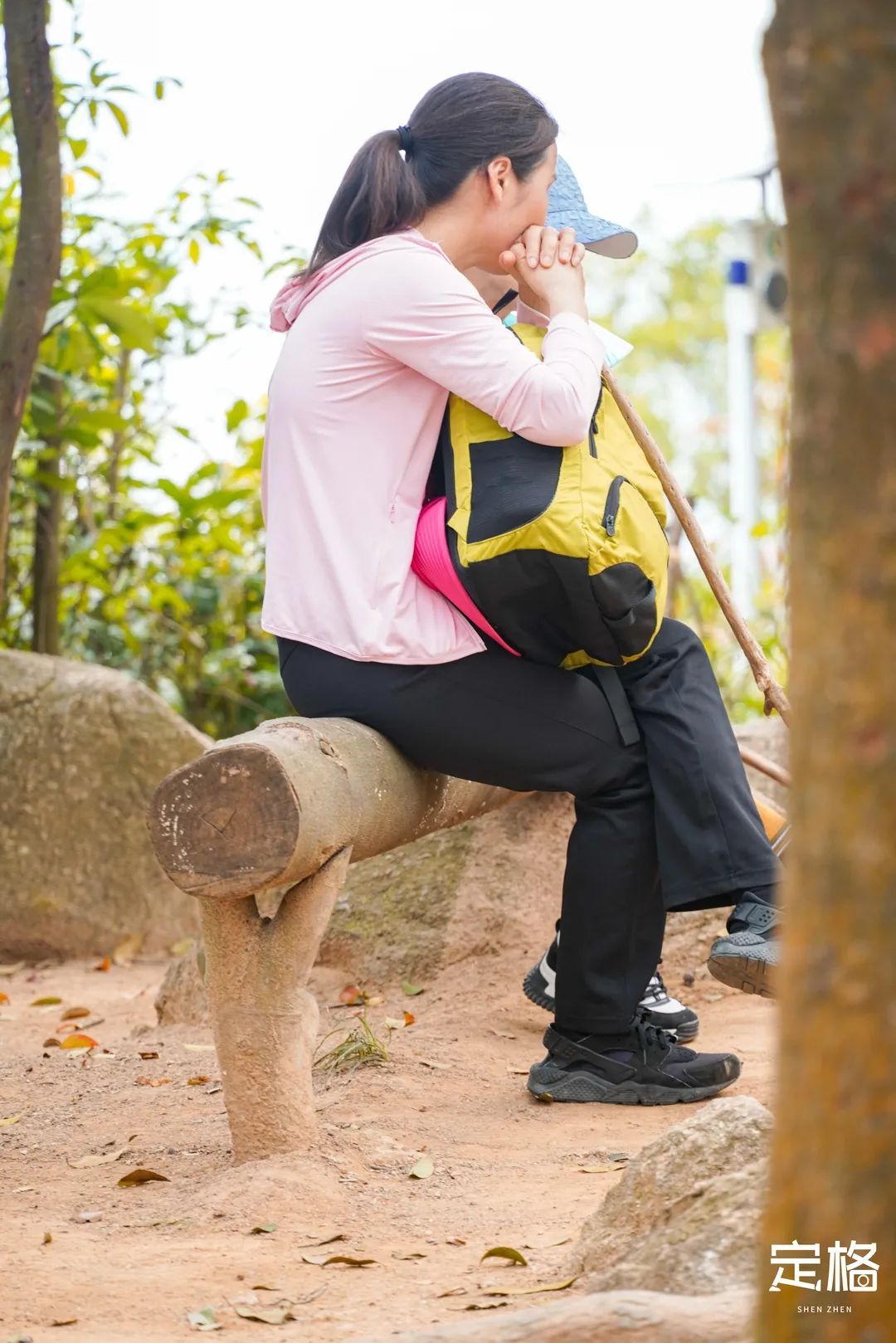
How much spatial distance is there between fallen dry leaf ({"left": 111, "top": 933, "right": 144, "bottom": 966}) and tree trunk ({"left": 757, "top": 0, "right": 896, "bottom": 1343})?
3.99 m

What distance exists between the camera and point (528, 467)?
270cm

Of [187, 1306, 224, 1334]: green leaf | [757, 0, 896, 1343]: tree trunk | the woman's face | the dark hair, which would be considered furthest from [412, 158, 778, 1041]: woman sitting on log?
[757, 0, 896, 1343]: tree trunk

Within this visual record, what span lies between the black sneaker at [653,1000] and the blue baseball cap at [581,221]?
147 cm

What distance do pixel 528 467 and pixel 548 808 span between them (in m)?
1.55

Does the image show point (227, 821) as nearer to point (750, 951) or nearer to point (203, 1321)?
point (203, 1321)

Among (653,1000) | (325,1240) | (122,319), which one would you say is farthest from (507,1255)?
(122,319)

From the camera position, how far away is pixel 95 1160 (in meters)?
2.71

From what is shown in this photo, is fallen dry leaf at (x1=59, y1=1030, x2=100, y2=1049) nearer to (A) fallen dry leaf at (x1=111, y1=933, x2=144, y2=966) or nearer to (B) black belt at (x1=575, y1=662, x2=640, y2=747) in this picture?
(A) fallen dry leaf at (x1=111, y1=933, x2=144, y2=966)

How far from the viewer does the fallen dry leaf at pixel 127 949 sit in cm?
486

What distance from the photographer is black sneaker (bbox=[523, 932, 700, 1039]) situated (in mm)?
3375

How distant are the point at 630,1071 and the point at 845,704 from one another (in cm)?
212

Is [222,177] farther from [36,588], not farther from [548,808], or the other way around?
[548,808]

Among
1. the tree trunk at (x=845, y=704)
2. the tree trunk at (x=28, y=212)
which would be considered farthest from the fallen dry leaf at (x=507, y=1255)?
the tree trunk at (x=28, y=212)

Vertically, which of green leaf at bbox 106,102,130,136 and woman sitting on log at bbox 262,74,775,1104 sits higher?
green leaf at bbox 106,102,130,136
